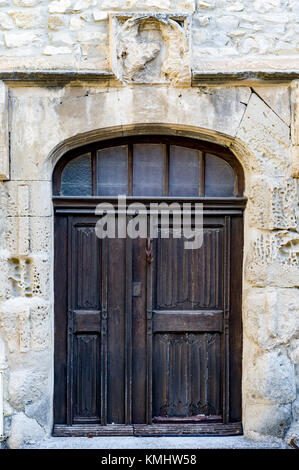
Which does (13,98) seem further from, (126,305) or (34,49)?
(126,305)

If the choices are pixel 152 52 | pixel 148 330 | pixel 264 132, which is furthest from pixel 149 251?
pixel 152 52

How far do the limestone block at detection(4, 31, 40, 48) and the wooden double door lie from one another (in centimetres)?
121

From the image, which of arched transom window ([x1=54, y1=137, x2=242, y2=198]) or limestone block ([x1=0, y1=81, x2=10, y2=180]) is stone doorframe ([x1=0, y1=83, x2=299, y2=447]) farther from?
arched transom window ([x1=54, y1=137, x2=242, y2=198])

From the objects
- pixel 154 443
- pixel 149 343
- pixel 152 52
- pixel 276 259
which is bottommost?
pixel 154 443

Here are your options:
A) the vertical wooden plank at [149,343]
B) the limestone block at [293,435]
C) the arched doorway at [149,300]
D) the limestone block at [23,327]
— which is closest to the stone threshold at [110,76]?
the arched doorway at [149,300]

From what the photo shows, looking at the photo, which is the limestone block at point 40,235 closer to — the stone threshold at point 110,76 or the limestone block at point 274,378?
the stone threshold at point 110,76

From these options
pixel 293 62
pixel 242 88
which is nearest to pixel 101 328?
pixel 242 88

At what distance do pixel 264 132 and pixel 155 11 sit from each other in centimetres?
115

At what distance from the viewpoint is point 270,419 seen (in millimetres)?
3268

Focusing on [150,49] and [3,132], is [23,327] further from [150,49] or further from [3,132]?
[150,49]

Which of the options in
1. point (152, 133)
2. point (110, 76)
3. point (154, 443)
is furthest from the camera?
point (152, 133)

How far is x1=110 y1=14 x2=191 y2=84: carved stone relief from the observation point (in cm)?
318

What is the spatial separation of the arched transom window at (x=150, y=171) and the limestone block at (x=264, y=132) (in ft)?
0.85

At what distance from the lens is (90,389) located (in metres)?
3.48
